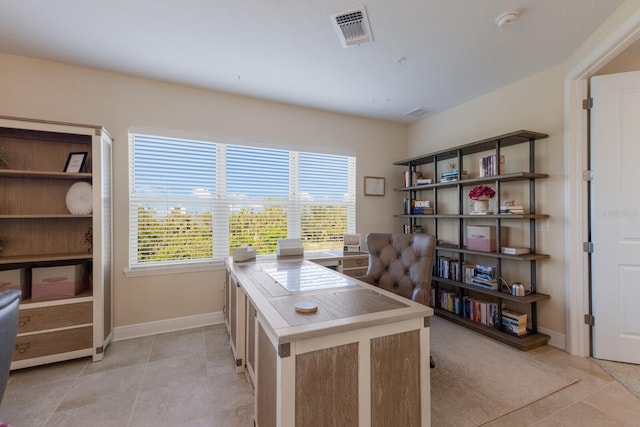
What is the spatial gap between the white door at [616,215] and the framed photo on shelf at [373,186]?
7.60ft

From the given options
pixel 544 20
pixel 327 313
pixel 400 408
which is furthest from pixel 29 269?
pixel 544 20

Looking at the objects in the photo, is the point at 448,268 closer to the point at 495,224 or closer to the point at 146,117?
the point at 495,224

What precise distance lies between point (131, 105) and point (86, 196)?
1054 millimetres

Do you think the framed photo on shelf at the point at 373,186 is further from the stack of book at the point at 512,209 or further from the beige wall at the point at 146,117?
the stack of book at the point at 512,209

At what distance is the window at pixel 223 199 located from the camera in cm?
294

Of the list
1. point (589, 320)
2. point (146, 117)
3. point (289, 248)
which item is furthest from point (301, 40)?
point (589, 320)

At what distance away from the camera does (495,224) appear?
10.1 feet

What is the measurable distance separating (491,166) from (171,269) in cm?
363

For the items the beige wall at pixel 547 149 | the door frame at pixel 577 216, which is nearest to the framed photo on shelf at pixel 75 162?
the beige wall at pixel 547 149

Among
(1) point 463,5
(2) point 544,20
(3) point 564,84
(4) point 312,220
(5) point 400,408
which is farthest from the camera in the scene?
(4) point 312,220

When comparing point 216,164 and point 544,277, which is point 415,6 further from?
point 544,277

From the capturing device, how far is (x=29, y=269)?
2.31 meters

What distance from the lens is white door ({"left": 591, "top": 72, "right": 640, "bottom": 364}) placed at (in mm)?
2234

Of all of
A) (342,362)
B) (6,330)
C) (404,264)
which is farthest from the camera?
(404,264)
